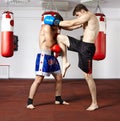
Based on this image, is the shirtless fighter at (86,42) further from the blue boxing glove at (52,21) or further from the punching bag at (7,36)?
the punching bag at (7,36)

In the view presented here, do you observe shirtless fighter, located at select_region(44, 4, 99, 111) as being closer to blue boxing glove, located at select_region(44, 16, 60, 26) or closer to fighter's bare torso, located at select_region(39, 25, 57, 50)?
blue boxing glove, located at select_region(44, 16, 60, 26)

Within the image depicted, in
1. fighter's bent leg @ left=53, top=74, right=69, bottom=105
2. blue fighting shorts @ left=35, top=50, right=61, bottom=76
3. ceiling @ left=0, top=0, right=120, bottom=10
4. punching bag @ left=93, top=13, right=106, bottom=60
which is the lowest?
fighter's bent leg @ left=53, top=74, right=69, bottom=105

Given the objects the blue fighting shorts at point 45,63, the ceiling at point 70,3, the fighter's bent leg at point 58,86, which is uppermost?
the ceiling at point 70,3

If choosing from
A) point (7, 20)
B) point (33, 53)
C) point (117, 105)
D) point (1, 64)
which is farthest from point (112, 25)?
point (117, 105)

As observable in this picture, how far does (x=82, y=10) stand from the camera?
357 cm

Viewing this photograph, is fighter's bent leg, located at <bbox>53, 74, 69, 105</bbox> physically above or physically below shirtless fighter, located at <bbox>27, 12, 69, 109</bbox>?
below

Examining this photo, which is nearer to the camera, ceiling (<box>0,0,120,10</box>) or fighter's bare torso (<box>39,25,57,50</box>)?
fighter's bare torso (<box>39,25,57,50</box>)

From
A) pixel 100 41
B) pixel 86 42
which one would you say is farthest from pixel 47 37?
pixel 100 41

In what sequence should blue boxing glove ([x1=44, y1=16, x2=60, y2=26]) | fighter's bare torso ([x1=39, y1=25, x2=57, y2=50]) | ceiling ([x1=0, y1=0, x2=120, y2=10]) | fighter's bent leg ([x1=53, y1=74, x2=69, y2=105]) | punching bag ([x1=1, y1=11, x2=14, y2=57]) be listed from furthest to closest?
1. ceiling ([x1=0, y1=0, x2=120, y2=10])
2. punching bag ([x1=1, y1=11, x2=14, y2=57])
3. fighter's bent leg ([x1=53, y1=74, x2=69, y2=105])
4. fighter's bare torso ([x1=39, y1=25, x2=57, y2=50])
5. blue boxing glove ([x1=44, y1=16, x2=60, y2=26])

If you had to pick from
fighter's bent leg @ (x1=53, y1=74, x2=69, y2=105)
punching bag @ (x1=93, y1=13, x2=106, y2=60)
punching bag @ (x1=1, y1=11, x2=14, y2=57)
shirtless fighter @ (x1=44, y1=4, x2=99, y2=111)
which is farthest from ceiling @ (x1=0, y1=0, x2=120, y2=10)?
fighter's bent leg @ (x1=53, y1=74, x2=69, y2=105)

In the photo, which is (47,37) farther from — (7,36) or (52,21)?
(7,36)

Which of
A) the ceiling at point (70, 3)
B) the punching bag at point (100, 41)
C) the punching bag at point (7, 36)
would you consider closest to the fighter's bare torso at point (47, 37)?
the punching bag at point (7, 36)

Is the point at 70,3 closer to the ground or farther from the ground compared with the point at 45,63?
farther from the ground

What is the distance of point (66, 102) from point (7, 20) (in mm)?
2301
